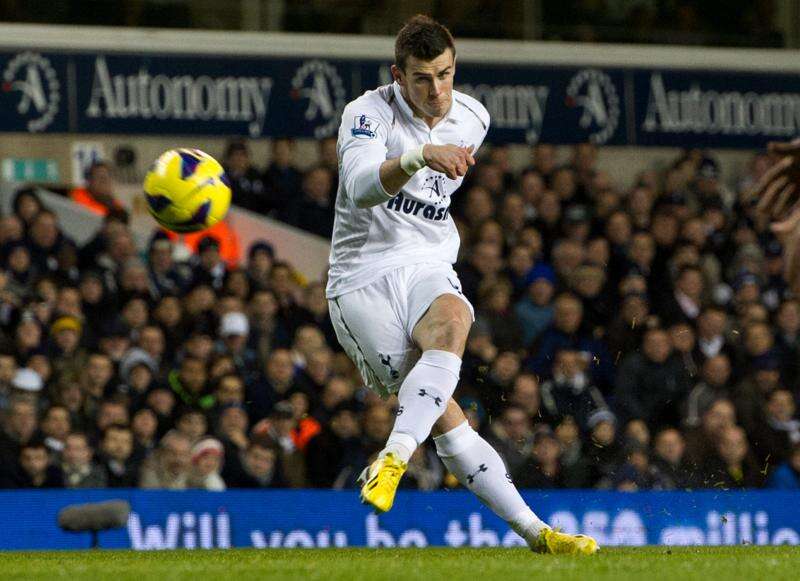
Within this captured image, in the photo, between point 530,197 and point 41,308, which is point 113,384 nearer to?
point 41,308

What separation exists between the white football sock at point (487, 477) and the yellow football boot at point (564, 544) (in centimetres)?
4

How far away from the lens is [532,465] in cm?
→ 1336

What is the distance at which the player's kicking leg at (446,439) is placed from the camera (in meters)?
7.73

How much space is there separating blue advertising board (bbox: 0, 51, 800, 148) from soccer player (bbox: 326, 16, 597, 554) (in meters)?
9.73

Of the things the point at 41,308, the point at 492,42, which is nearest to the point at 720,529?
the point at 41,308

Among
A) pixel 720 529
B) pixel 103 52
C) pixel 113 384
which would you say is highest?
pixel 103 52

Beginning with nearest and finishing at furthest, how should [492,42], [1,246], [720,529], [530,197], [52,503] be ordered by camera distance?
[52,503], [720,529], [1,246], [530,197], [492,42]

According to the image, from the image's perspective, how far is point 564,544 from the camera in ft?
27.1

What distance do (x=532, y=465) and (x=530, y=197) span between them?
4673mm

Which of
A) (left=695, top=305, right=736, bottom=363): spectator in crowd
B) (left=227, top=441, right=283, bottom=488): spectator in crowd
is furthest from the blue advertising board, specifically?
(left=227, top=441, right=283, bottom=488): spectator in crowd

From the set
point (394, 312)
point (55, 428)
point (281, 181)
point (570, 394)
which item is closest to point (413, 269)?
point (394, 312)

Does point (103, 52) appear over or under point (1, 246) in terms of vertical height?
over

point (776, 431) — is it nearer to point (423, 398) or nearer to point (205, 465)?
point (205, 465)

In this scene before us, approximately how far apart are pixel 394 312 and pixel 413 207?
53cm
